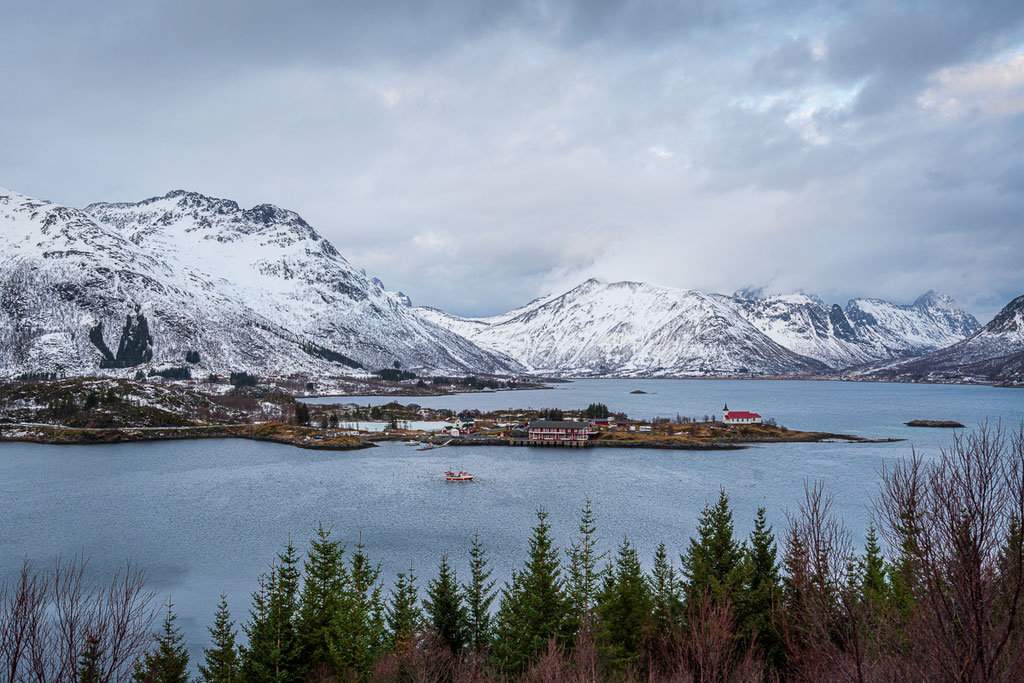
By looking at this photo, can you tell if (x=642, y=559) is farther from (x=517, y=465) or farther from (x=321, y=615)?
(x=517, y=465)

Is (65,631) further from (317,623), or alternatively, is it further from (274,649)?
(317,623)

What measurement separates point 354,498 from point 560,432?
183 feet

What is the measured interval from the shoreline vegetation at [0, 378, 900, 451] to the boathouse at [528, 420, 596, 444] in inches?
84.8

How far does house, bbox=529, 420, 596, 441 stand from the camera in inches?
4518

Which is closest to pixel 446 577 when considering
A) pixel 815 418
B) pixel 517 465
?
pixel 517 465

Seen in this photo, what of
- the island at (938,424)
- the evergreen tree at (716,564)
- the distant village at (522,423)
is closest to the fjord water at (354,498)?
the evergreen tree at (716,564)

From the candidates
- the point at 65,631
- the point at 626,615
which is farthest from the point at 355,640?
the point at 65,631

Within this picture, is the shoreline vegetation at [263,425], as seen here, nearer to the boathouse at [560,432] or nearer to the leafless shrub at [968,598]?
the boathouse at [560,432]

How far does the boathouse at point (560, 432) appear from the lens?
11467 cm

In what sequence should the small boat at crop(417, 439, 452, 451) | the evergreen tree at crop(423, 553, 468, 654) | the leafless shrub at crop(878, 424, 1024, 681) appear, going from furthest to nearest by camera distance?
1. the small boat at crop(417, 439, 452, 451)
2. the evergreen tree at crop(423, 553, 468, 654)
3. the leafless shrub at crop(878, 424, 1024, 681)

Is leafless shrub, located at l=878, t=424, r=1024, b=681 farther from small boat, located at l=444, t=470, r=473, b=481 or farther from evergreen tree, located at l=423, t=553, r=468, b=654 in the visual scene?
small boat, located at l=444, t=470, r=473, b=481

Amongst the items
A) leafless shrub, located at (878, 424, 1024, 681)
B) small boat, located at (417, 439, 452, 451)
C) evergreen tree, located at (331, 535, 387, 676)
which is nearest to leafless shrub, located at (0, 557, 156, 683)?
evergreen tree, located at (331, 535, 387, 676)

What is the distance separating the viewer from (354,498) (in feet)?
218

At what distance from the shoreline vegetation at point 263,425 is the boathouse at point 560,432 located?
7.07 feet
